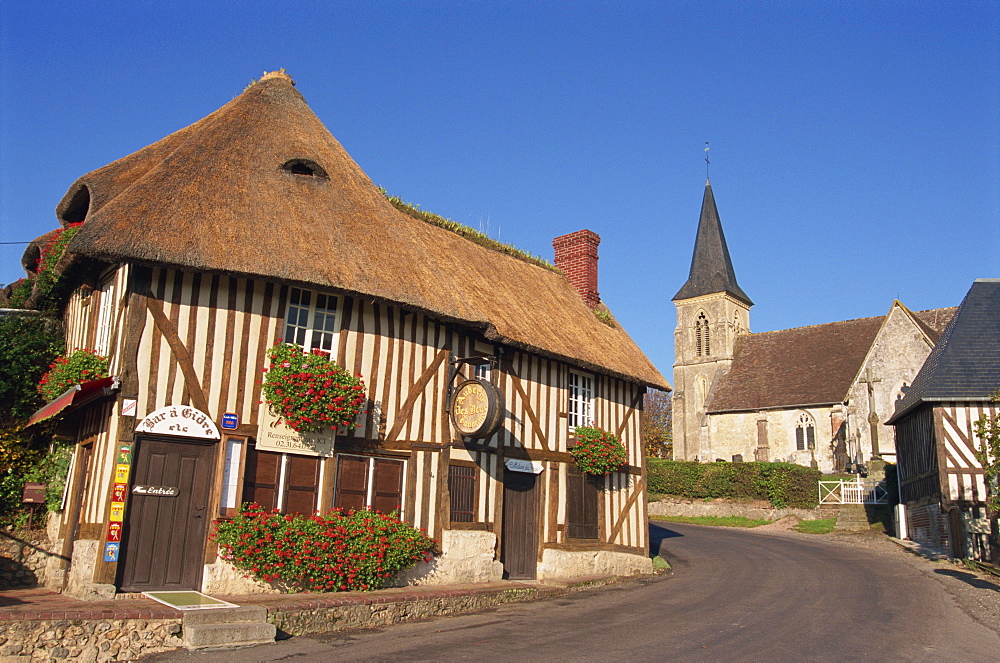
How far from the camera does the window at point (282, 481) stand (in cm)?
960

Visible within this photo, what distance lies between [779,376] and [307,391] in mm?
37643

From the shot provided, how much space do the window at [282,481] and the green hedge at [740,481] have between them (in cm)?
2405

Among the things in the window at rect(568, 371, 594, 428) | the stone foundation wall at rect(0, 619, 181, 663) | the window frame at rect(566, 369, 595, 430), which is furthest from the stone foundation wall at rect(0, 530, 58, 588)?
the window at rect(568, 371, 594, 428)

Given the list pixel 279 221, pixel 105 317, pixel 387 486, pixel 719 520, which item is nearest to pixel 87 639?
pixel 387 486

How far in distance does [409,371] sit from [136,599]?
4681mm

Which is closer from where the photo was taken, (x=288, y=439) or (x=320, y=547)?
(x=320, y=547)

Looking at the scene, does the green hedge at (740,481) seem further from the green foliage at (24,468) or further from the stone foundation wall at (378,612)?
the green foliage at (24,468)

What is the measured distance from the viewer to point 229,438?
31.0 ft

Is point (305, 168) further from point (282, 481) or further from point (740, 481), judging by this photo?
point (740, 481)

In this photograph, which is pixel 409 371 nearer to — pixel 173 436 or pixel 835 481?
pixel 173 436

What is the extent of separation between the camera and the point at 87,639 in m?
6.98

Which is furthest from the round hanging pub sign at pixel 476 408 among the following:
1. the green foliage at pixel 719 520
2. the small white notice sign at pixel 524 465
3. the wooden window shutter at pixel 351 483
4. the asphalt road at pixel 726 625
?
the green foliage at pixel 719 520

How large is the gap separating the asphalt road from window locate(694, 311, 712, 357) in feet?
115

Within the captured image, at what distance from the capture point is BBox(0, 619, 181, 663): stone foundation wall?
6.66 m
